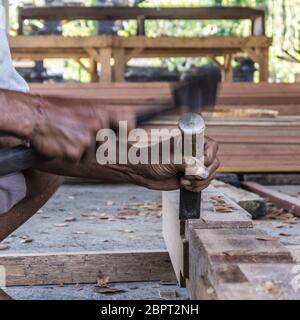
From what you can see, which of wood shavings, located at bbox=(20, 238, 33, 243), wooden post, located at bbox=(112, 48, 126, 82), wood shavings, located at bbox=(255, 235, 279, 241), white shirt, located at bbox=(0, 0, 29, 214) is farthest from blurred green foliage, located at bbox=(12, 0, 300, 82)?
wood shavings, located at bbox=(255, 235, 279, 241)

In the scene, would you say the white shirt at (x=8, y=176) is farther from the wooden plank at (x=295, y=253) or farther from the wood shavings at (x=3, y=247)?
the wood shavings at (x=3, y=247)

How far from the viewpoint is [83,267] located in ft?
9.24

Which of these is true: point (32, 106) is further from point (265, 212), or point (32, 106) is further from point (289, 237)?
point (265, 212)

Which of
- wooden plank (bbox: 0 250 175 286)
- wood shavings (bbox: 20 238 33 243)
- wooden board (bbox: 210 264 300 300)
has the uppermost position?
wooden board (bbox: 210 264 300 300)

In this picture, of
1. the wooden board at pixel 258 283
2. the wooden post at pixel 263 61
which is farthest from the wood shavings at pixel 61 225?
the wooden post at pixel 263 61

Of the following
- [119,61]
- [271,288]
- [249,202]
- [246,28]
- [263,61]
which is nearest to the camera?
[271,288]

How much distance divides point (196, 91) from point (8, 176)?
24.5 inches

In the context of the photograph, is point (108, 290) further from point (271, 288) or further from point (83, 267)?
point (271, 288)

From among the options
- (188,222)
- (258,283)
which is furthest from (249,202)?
(258,283)

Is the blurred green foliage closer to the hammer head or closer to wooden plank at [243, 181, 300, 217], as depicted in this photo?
wooden plank at [243, 181, 300, 217]

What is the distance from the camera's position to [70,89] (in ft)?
19.2

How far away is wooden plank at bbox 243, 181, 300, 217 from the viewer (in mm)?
4438

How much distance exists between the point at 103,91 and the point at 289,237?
2.54 meters

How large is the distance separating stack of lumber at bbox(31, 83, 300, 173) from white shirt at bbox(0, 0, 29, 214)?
1.91 m
